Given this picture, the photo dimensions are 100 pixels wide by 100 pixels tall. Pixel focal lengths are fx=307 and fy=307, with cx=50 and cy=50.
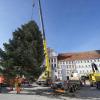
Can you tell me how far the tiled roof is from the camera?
13725cm

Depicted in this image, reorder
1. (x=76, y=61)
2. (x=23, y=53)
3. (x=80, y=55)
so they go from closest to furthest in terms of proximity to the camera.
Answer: (x=23, y=53)
(x=76, y=61)
(x=80, y=55)

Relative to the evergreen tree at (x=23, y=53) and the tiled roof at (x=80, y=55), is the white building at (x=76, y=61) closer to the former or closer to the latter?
the tiled roof at (x=80, y=55)

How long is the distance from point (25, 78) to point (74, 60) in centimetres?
10475

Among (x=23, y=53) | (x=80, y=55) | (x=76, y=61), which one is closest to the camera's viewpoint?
(x=23, y=53)

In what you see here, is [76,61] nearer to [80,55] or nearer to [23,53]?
[80,55]

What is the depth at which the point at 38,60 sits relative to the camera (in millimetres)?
38188

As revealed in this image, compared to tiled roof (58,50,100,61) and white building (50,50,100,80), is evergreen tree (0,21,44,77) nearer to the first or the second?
white building (50,50,100,80)

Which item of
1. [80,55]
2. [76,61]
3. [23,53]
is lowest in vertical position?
[23,53]

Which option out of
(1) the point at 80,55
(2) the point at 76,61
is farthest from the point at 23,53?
(1) the point at 80,55

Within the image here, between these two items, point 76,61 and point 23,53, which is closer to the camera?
point 23,53

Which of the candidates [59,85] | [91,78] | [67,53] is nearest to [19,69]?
[59,85]

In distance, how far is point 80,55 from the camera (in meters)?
142

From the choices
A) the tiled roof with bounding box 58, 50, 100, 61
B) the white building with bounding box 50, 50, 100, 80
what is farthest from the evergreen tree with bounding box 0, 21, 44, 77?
the tiled roof with bounding box 58, 50, 100, 61

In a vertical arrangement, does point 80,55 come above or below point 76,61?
above
